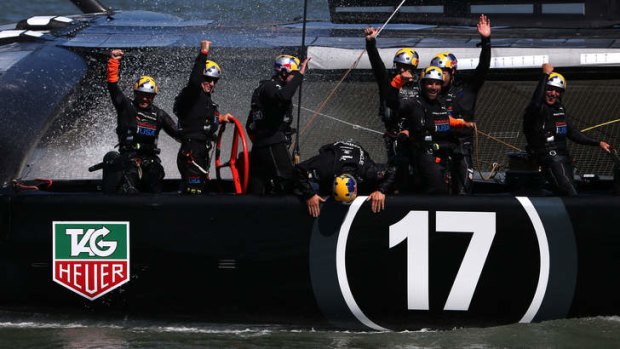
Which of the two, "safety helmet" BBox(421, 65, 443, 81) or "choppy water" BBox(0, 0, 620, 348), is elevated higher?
"safety helmet" BBox(421, 65, 443, 81)

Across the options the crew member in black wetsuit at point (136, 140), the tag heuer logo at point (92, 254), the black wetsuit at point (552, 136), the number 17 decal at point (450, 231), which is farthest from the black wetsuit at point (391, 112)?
the tag heuer logo at point (92, 254)

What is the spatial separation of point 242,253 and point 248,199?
34 cm

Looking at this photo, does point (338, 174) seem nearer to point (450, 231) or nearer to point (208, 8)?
point (450, 231)

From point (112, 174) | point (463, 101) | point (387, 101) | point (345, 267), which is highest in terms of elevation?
point (463, 101)

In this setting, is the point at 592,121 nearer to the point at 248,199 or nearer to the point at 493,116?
the point at 493,116

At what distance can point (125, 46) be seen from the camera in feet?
38.9

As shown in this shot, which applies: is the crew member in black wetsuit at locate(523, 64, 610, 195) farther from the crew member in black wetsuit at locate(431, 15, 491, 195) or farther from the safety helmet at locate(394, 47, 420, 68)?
the safety helmet at locate(394, 47, 420, 68)

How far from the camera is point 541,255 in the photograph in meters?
7.87

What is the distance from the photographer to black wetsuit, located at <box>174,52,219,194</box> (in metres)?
8.55

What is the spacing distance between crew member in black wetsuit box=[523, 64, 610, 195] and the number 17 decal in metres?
1.02

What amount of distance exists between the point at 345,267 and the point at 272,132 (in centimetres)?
103

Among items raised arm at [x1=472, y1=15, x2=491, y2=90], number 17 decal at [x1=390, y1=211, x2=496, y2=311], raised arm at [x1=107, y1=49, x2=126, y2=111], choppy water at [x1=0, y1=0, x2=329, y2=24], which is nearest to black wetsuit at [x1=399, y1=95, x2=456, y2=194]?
number 17 decal at [x1=390, y1=211, x2=496, y2=311]

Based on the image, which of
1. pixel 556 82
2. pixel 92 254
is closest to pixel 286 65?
pixel 92 254

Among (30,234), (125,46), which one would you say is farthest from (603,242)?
(125,46)
